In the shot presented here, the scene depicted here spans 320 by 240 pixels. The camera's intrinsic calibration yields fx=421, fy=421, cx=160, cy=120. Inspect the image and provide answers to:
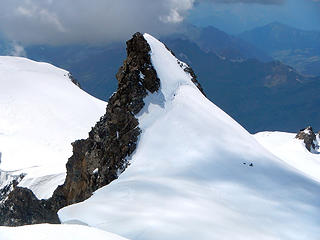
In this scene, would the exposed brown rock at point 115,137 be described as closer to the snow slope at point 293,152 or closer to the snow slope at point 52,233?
the snow slope at point 52,233

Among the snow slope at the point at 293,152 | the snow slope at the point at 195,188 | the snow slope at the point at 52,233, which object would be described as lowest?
the snow slope at the point at 52,233

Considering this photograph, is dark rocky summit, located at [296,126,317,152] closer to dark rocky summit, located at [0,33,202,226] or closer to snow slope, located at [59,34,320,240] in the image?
dark rocky summit, located at [0,33,202,226]

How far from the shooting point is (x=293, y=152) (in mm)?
65438

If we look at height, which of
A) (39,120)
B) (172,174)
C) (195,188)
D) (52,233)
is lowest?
(52,233)

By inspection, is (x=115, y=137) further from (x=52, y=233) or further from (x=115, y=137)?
(x=52, y=233)

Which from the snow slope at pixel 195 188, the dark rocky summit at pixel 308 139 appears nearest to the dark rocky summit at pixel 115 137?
the snow slope at pixel 195 188

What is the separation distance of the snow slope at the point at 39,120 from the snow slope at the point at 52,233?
33.0 meters

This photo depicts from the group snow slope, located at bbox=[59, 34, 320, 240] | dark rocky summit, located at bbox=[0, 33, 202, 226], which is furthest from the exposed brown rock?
snow slope, located at bbox=[59, 34, 320, 240]

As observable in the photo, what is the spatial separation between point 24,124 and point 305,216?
6231 cm

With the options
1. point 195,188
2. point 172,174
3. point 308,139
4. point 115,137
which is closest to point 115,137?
point 115,137

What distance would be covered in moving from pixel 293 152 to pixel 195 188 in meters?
52.4

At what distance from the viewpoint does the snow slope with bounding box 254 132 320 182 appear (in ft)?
170

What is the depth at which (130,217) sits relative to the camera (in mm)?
11961

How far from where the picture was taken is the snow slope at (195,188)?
12.1 metres
